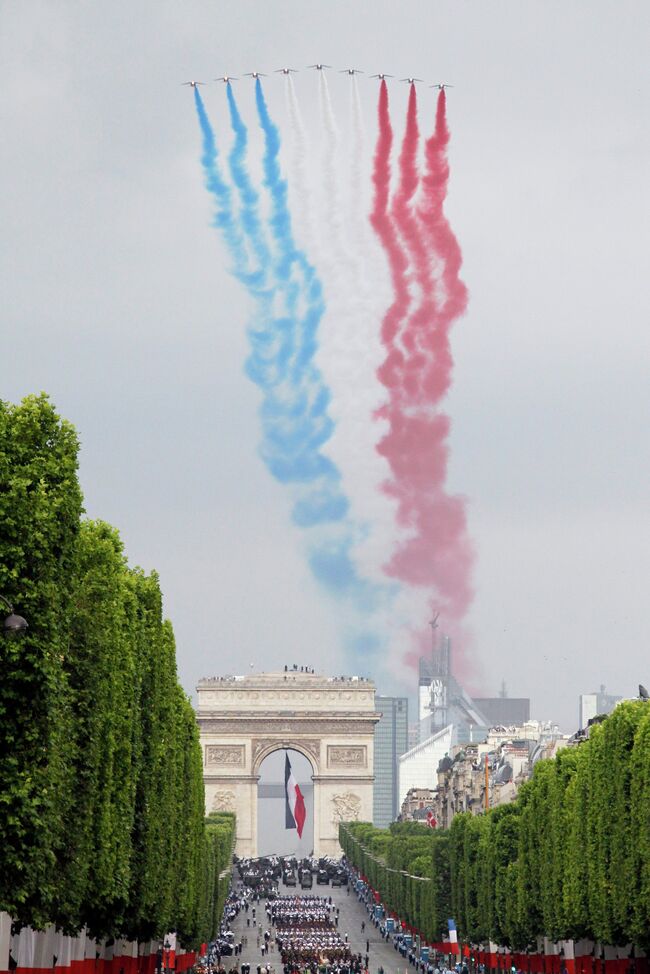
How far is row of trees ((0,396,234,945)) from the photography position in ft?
120

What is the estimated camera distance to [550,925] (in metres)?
78.5

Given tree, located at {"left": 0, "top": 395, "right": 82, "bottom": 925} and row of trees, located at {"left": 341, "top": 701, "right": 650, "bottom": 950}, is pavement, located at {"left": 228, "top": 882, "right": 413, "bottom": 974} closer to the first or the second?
row of trees, located at {"left": 341, "top": 701, "right": 650, "bottom": 950}

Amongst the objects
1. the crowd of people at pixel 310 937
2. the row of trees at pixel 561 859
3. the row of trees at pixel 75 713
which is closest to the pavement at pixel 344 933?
the crowd of people at pixel 310 937

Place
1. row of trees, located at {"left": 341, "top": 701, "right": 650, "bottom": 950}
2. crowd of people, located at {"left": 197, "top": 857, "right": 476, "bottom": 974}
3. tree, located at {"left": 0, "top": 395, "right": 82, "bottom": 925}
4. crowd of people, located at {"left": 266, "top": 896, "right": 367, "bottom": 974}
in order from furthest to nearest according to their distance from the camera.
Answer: crowd of people, located at {"left": 197, "top": 857, "right": 476, "bottom": 974} → crowd of people, located at {"left": 266, "top": 896, "right": 367, "bottom": 974} → row of trees, located at {"left": 341, "top": 701, "right": 650, "bottom": 950} → tree, located at {"left": 0, "top": 395, "right": 82, "bottom": 925}

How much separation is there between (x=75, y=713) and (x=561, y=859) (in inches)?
1436

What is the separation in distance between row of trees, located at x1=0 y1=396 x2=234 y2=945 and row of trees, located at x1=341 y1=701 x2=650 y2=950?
1411cm

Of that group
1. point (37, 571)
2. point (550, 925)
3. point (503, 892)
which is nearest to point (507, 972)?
point (503, 892)

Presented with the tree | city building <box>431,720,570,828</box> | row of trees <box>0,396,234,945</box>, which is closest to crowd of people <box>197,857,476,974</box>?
city building <box>431,720,570,828</box>

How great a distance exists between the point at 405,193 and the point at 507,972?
36678 mm

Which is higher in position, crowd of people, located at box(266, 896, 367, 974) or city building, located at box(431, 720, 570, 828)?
city building, located at box(431, 720, 570, 828)

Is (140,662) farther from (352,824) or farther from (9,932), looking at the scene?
(352,824)

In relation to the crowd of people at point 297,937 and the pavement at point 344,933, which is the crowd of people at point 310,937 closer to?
the crowd of people at point 297,937

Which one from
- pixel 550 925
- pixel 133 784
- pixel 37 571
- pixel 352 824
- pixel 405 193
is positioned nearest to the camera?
pixel 37 571

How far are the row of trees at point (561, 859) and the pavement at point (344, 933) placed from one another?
9.75ft
